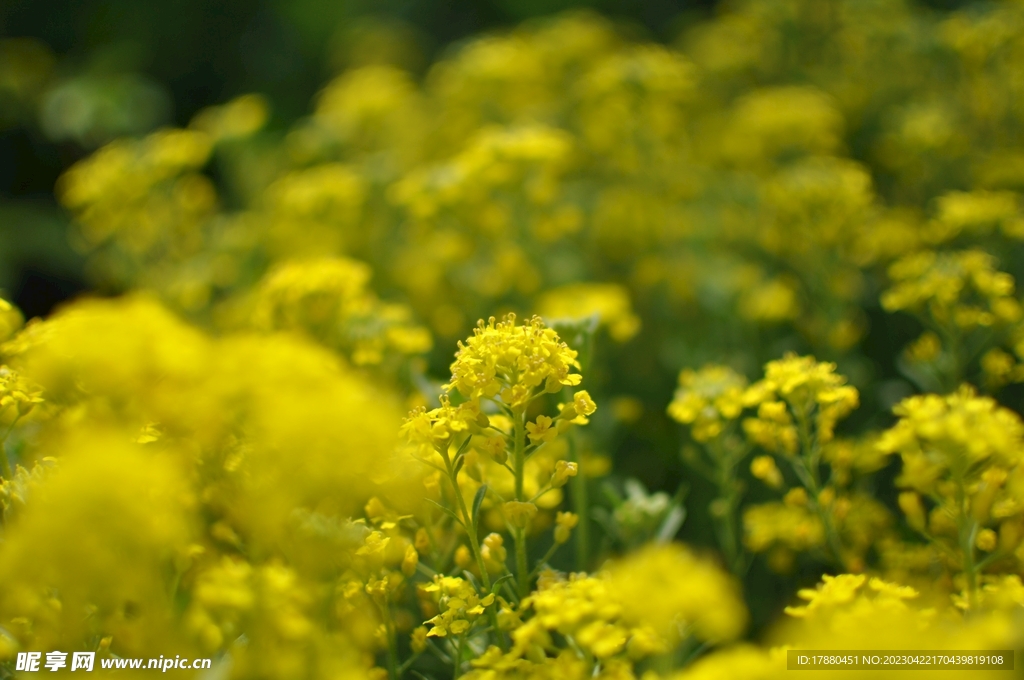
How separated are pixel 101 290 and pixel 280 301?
1.31m

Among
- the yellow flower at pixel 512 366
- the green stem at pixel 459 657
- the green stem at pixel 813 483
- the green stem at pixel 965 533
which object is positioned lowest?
the green stem at pixel 459 657

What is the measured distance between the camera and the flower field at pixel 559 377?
2.72ft

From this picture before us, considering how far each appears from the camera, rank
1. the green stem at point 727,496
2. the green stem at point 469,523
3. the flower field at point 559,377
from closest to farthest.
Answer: the flower field at point 559,377
the green stem at point 469,523
the green stem at point 727,496

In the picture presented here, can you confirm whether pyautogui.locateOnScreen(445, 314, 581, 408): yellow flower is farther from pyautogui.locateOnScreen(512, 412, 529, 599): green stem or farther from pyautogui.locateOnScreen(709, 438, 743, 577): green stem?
pyautogui.locateOnScreen(709, 438, 743, 577): green stem

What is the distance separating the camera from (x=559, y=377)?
1.02 m

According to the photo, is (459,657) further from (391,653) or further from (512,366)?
(512,366)

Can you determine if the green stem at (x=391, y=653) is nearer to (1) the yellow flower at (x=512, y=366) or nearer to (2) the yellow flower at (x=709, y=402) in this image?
(1) the yellow flower at (x=512, y=366)

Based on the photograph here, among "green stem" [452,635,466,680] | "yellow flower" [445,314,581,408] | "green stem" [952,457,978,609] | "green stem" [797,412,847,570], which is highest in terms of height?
"yellow flower" [445,314,581,408]

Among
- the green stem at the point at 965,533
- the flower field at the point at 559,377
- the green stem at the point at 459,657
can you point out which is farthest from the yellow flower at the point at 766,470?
the green stem at the point at 459,657

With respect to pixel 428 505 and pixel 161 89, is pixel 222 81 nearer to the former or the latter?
pixel 161 89

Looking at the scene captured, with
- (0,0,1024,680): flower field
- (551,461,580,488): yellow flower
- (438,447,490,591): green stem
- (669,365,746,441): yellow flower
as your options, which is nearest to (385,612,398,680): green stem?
(0,0,1024,680): flower field

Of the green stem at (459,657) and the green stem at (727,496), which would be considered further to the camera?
the green stem at (727,496)

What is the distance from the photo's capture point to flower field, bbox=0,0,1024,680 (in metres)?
0.83

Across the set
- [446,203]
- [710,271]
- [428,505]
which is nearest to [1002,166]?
[710,271]
